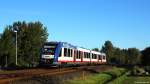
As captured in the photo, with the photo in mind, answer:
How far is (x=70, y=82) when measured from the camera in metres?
32.8

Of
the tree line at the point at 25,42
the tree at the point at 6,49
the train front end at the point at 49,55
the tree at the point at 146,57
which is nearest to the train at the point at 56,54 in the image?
the train front end at the point at 49,55

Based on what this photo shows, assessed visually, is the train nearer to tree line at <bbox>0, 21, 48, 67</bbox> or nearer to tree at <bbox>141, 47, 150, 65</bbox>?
tree line at <bbox>0, 21, 48, 67</bbox>

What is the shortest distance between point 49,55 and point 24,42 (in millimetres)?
68834

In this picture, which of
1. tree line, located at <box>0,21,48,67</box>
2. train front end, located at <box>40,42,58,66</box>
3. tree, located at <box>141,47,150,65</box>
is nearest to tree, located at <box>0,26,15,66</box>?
tree line, located at <box>0,21,48,67</box>

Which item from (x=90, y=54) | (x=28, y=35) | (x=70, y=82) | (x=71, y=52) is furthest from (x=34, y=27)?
(x=70, y=82)

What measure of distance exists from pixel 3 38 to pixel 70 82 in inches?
2516

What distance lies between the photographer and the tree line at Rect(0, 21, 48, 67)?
93625 millimetres

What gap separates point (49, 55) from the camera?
5378cm

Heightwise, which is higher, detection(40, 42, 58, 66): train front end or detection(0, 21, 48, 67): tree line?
detection(0, 21, 48, 67): tree line

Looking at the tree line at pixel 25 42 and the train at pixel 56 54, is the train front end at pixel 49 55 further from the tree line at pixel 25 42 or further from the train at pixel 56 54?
the tree line at pixel 25 42

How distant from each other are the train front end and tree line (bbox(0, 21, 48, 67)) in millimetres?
36036

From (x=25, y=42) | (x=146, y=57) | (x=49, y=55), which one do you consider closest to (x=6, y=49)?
(x=25, y=42)

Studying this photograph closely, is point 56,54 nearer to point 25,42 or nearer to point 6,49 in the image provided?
point 6,49

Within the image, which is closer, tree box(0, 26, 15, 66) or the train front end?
the train front end
